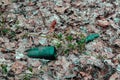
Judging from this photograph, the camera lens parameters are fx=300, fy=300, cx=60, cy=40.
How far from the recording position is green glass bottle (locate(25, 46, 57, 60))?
480 centimetres

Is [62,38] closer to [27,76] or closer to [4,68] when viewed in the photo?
[27,76]

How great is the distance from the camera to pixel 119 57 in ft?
15.8

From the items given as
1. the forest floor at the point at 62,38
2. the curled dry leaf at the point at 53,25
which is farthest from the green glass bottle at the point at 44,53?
the curled dry leaf at the point at 53,25

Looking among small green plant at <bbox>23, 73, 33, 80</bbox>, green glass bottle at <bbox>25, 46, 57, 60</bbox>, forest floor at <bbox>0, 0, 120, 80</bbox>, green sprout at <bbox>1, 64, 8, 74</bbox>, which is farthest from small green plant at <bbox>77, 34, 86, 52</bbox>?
green sprout at <bbox>1, 64, 8, 74</bbox>

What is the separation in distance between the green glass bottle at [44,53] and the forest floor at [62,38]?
6 cm

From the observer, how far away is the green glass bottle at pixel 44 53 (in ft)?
15.8

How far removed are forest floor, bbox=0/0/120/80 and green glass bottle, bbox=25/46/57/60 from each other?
0.06 m

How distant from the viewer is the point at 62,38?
514 cm

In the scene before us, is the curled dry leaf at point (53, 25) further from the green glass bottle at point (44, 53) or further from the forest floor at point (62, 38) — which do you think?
the green glass bottle at point (44, 53)

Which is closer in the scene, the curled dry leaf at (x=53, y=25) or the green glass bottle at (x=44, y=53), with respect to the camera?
the green glass bottle at (x=44, y=53)

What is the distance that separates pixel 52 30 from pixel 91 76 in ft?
4.06

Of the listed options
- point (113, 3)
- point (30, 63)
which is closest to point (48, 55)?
point (30, 63)

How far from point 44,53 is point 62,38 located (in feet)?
1.64

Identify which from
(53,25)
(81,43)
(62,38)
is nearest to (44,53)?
(62,38)
